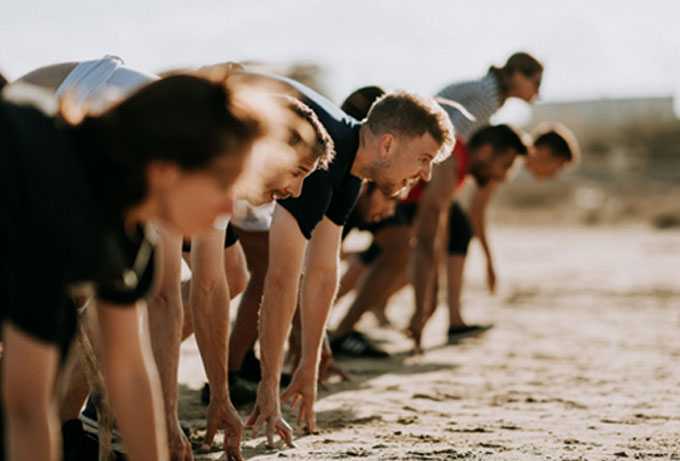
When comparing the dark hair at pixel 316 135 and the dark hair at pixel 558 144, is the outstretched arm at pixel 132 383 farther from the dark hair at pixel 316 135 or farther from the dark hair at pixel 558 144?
the dark hair at pixel 558 144

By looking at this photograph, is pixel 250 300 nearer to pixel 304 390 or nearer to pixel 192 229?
pixel 304 390

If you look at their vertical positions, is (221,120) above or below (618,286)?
above

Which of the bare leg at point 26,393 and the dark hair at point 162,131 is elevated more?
the dark hair at point 162,131

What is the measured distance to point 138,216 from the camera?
8.57ft

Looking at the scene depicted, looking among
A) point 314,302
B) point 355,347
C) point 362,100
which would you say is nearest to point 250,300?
point 314,302

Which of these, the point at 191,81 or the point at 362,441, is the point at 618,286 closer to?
the point at 362,441

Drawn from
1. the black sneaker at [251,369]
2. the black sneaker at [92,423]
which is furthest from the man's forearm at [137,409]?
the black sneaker at [251,369]

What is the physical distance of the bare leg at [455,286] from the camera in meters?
8.70

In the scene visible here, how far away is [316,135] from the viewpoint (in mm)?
4199

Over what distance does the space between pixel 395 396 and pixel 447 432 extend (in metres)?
1.06

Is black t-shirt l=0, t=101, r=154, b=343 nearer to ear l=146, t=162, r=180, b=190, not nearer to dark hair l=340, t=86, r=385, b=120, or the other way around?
ear l=146, t=162, r=180, b=190

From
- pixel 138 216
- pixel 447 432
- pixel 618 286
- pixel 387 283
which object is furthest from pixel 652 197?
pixel 138 216

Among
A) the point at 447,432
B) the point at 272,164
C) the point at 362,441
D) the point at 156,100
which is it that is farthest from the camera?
the point at 447,432

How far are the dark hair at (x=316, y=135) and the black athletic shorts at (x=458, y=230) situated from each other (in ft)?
14.7
